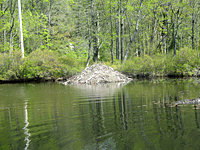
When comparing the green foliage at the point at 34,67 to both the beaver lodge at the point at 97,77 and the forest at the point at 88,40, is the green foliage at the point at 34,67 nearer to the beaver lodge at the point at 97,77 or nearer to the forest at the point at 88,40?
the forest at the point at 88,40

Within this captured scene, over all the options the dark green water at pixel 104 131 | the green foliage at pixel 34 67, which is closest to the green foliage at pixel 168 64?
the green foliage at pixel 34 67

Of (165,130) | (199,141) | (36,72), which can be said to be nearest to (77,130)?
(165,130)

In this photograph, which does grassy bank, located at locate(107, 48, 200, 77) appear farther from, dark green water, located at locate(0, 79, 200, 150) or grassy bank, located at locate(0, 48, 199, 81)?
dark green water, located at locate(0, 79, 200, 150)

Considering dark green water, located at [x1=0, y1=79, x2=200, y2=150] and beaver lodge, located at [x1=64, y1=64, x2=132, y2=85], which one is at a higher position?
beaver lodge, located at [x1=64, y1=64, x2=132, y2=85]

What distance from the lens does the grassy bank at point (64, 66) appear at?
68.1 ft

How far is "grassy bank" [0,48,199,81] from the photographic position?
20.8 meters

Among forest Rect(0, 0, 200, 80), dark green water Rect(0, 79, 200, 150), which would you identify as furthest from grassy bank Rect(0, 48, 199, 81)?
dark green water Rect(0, 79, 200, 150)

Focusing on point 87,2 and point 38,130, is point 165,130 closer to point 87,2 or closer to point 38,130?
point 38,130

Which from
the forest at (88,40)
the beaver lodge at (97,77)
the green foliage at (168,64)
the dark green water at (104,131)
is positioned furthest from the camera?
the forest at (88,40)

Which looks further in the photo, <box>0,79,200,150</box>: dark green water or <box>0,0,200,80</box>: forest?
<box>0,0,200,80</box>: forest

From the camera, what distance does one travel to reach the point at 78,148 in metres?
2.76

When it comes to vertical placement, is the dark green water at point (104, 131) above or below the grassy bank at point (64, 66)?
below

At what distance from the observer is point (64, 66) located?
2181 cm

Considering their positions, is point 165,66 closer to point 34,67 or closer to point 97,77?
point 97,77
